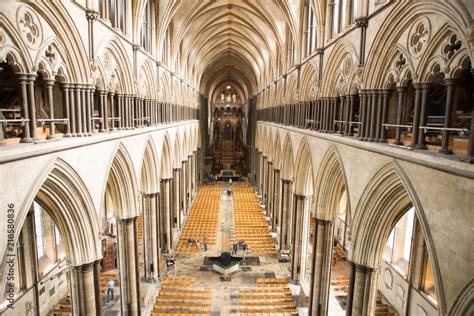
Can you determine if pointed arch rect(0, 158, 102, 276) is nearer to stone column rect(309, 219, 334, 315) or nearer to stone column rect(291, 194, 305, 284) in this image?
stone column rect(309, 219, 334, 315)

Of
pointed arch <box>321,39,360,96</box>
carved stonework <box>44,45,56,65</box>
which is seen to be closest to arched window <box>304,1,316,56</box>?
pointed arch <box>321,39,360,96</box>

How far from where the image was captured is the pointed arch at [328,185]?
10.3 meters

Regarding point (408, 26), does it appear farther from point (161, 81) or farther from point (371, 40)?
point (161, 81)

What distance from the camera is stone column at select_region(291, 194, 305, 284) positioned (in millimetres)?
14979

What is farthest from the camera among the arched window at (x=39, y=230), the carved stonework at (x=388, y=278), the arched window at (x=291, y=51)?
the arched window at (x=291, y=51)

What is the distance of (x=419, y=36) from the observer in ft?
19.5

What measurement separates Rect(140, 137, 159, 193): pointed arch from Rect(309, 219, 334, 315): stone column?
24.8 ft

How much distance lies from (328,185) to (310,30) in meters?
7.15

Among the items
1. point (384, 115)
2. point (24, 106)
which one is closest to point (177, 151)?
point (24, 106)

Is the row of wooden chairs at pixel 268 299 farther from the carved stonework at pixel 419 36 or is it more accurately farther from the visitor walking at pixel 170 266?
the carved stonework at pixel 419 36

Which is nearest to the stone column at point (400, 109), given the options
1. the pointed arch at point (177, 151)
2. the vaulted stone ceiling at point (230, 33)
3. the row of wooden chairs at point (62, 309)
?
the vaulted stone ceiling at point (230, 33)

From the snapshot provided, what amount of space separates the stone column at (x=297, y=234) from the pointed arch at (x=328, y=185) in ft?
11.6

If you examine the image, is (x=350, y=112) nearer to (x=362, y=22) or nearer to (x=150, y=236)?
(x=362, y=22)

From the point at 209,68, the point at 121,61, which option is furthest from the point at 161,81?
the point at 209,68
